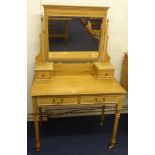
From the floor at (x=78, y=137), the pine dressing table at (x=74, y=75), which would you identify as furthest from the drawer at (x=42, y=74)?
Result: the floor at (x=78, y=137)

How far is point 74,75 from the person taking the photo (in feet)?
7.50

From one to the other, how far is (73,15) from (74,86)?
28.0 inches

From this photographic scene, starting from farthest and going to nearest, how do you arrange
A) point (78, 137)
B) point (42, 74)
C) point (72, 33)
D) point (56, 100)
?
point (78, 137) < point (72, 33) < point (42, 74) < point (56, 100)

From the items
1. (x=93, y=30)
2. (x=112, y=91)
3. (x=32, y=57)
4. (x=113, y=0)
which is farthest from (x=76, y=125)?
(x=113, y=0)

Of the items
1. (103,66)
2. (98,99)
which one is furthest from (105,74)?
(98,99)

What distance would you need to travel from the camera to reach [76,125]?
2.57 m

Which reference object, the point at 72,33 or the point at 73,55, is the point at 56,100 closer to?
the point at 73,55

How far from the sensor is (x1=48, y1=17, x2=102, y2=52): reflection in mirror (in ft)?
7.13

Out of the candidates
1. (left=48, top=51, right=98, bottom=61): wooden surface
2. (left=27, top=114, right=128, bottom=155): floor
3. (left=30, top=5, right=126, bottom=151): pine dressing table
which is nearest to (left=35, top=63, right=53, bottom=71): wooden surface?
(left=30, top=5, right=126, bottom=151): pine dressing table

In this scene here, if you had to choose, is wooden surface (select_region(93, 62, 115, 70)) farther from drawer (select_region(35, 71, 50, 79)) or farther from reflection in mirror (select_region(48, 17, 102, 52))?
drawer (select_region(35, 71, 50, 79))

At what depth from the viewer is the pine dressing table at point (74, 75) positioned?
196 cm
